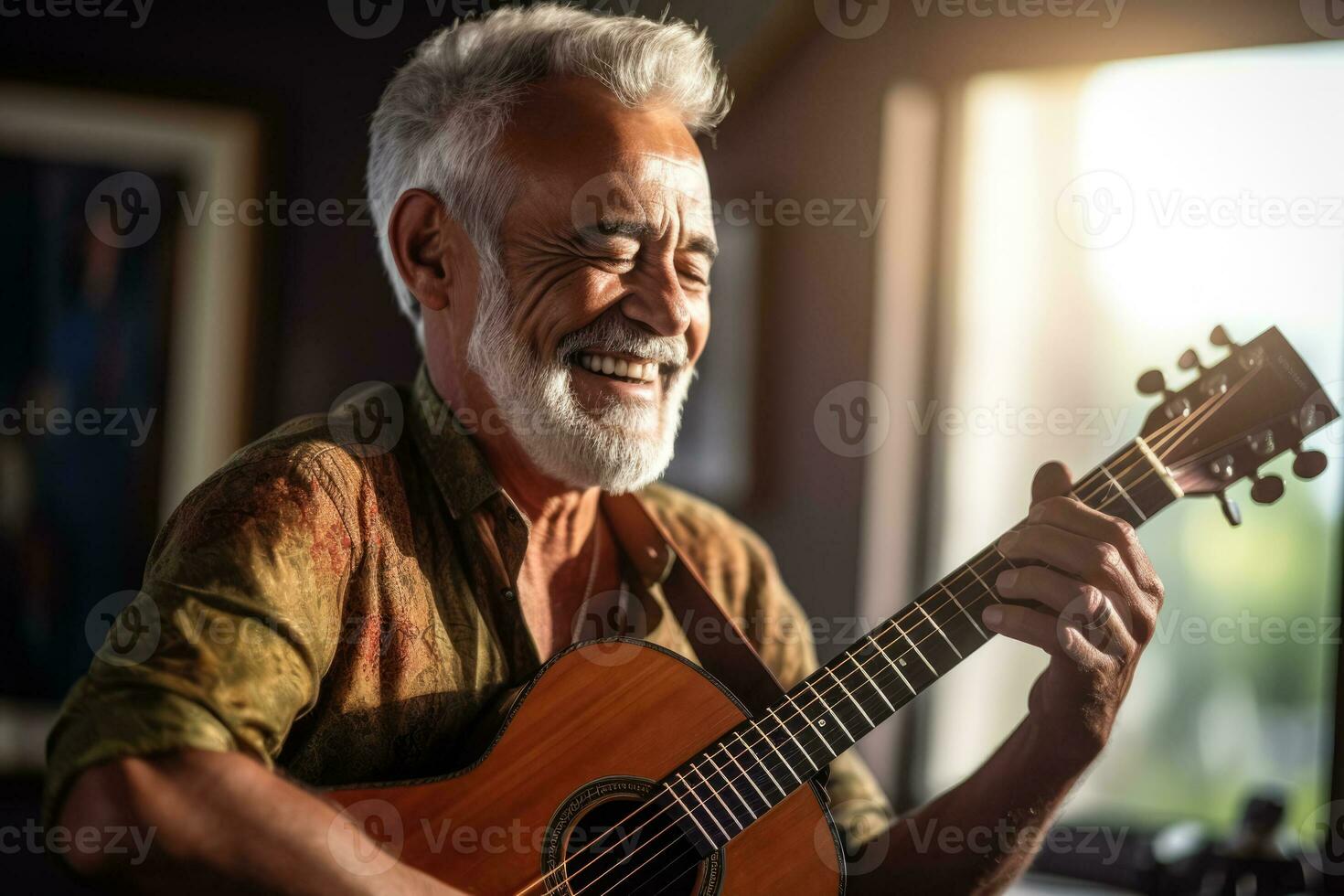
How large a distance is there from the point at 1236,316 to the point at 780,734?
1.68 metres

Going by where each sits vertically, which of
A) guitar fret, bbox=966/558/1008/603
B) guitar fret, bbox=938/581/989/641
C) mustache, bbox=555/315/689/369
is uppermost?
mustache, bbox=555/315/689/369

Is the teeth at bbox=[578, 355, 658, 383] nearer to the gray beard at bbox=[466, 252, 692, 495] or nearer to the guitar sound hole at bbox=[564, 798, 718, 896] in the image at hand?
the gray beard at bbox=[466, 252, 692, 495]

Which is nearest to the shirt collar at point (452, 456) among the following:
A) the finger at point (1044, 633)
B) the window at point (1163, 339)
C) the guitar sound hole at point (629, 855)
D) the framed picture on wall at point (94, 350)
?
the guitar sound hole at point (629, 855)

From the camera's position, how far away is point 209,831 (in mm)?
1001

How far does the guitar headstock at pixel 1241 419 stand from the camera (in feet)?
4.15

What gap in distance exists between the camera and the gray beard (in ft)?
4.56

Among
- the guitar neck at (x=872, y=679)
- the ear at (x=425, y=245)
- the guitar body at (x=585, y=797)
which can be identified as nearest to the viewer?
the guitar body at (x=585, y=797)

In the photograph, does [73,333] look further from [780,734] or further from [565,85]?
[780,734]

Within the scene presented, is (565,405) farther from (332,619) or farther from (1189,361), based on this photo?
(1189,361)

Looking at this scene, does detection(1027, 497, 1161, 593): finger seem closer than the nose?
Yes

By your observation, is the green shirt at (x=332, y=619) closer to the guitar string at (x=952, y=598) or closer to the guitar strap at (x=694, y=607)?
the guitar strap at (x=694, y=607)

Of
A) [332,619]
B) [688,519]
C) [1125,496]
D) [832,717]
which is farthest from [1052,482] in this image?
[332,619]

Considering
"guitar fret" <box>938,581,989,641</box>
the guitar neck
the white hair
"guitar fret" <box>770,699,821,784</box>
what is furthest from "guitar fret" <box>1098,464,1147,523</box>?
the white hair

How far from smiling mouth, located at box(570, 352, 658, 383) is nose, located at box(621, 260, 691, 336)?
0.06 meters
